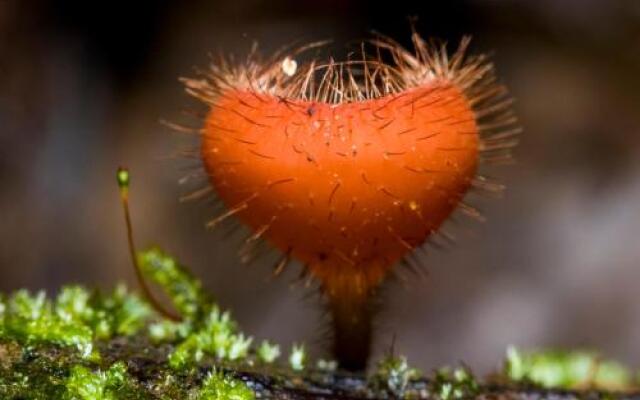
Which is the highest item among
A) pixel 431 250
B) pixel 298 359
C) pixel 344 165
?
pixel 431 250

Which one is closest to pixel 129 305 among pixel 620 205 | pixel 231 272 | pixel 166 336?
pixel 166 336

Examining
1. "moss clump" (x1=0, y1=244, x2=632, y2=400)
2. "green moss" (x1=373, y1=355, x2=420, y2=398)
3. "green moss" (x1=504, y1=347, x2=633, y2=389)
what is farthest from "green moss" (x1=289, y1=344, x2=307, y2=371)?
"green moss" (x1=504, y1=347, x2=633, y2=389)

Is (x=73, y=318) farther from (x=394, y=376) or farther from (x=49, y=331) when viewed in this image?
(x=394, y=376)

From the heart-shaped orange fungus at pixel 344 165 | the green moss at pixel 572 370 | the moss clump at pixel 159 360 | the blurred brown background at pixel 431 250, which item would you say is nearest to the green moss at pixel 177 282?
the moss clump at pixel 159 360

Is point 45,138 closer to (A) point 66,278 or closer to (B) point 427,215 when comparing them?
(A) point 66,278

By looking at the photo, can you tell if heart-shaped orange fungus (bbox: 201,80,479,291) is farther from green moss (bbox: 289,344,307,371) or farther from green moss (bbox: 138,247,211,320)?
green moss (bbox: 138,247,211,320)

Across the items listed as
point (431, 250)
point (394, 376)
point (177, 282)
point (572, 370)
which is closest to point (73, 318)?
point (177, 282)

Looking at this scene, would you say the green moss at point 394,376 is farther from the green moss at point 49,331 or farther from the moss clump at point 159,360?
the green moss at point 49,331
